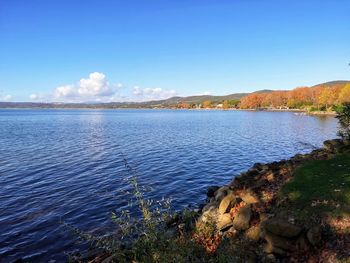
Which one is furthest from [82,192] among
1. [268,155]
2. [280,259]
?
[268,155]

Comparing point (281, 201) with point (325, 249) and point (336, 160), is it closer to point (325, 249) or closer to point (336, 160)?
point (325, 249)

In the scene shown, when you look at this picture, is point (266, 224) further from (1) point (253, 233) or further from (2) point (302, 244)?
(2) point (302, 244)

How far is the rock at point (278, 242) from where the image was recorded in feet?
36.9

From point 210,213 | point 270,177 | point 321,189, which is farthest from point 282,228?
point 270,177

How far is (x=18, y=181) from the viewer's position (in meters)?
29.4

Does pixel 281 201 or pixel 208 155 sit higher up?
pixel 281 201

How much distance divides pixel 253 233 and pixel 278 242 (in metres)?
1.39

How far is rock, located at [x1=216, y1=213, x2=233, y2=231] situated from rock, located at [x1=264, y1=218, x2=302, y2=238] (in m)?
2.88

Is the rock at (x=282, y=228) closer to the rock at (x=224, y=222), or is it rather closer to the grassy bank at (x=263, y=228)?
the grassy bank at (x=263, y=228)

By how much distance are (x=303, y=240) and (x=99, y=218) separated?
13.6 meters

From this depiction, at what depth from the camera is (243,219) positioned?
45.6ft

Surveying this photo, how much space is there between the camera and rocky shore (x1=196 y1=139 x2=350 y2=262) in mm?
11172

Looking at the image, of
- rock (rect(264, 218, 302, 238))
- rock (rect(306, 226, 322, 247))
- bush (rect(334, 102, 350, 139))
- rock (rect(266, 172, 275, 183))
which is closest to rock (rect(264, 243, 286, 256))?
rock (rect(264, 218, 302, 238))

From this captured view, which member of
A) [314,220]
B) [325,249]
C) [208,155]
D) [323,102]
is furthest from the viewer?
[323,102]
